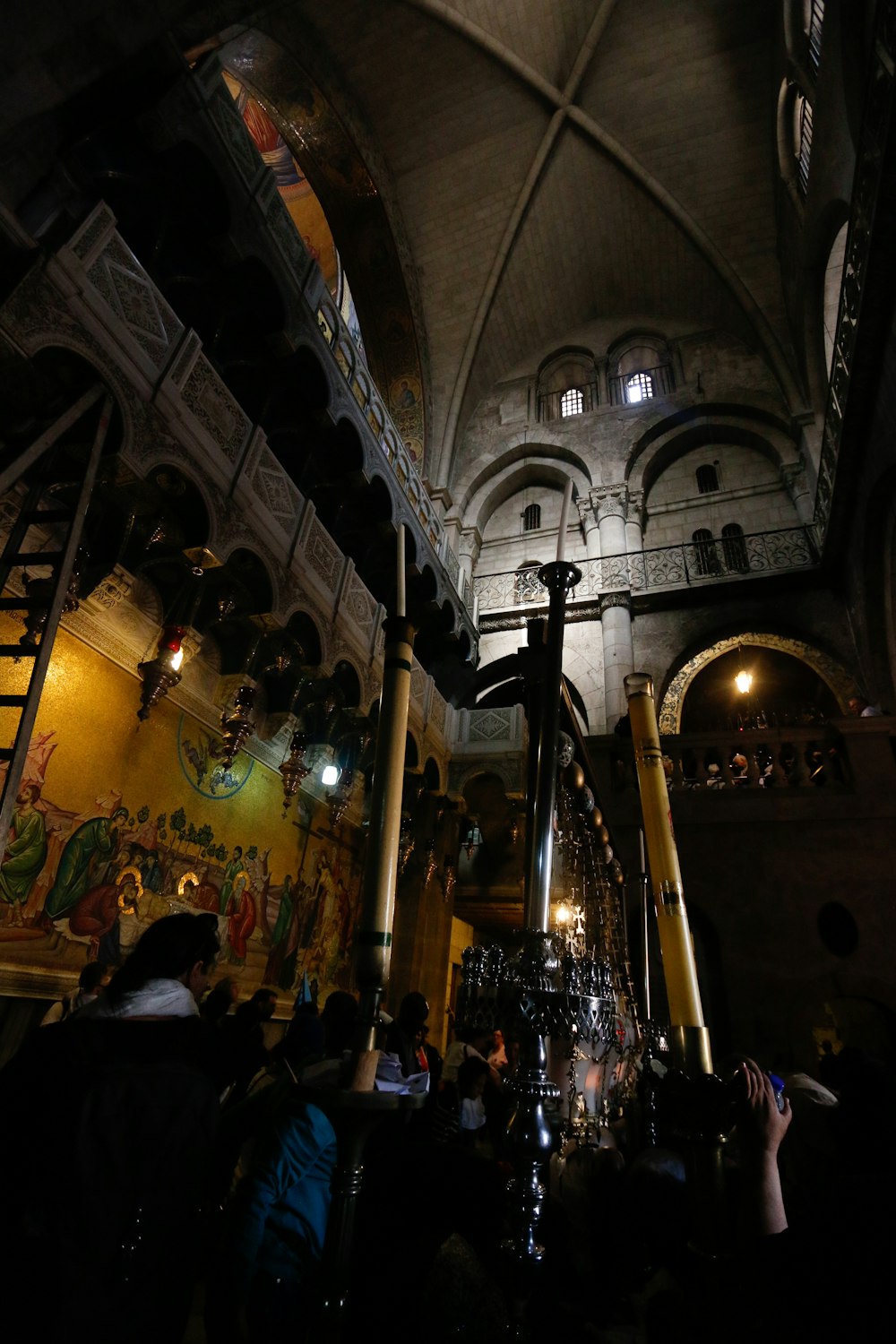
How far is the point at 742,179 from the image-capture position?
14211 mm

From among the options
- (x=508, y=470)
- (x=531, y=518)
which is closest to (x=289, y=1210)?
(x=531, y=518)

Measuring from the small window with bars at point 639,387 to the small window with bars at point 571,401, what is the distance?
1267 mm

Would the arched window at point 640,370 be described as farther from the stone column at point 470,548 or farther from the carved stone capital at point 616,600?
the carved stone capital at point 616,600

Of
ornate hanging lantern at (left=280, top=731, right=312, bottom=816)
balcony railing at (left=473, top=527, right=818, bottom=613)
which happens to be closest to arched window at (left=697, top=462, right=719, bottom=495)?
balcony railing at (left=473, top=527, right=818, bottom=613)

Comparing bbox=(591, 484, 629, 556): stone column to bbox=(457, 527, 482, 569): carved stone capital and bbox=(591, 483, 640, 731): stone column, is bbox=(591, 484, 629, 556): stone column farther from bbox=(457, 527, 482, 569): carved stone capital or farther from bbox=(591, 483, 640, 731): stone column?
bbox=(457, 527, 482, 569): carved stone capital

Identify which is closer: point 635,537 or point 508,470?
point 635,537

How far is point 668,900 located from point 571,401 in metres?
17.1

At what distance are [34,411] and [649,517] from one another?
508 inches

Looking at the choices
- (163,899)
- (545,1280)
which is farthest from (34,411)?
(545,1280)

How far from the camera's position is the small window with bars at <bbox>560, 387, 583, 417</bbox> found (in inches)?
659

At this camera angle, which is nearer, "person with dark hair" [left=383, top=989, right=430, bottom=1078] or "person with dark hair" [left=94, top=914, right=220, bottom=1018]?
"person with dark hair" [left=94, top=914, right=220, bottom=1018]

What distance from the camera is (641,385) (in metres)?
16.3

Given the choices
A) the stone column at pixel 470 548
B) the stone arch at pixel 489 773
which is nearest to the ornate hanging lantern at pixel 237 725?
the stone arch at pixel 489 773

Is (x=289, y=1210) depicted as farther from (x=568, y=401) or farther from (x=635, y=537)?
(x=568, y=401)
